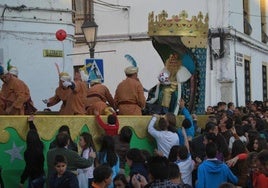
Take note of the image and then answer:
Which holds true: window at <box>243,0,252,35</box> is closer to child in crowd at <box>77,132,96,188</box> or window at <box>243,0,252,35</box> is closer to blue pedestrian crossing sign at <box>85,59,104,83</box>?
blue pedestrian crossing sign at <box>85,59,104,83</box>

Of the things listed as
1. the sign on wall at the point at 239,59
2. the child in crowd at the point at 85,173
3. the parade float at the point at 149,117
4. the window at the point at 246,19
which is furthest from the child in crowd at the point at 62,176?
the window at the point at 246,19

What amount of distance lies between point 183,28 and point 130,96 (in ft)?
9.20

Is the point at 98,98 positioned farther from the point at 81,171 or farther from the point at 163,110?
the point at 81,171

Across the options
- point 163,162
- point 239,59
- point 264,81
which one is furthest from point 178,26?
point 264,81

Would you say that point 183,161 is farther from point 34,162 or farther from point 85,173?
point 34,162

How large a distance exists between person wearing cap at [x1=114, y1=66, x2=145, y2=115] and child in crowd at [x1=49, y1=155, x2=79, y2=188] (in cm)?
506

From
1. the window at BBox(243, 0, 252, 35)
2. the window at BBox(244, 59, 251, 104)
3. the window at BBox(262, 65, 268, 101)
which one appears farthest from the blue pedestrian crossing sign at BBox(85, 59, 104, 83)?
the window at BBox(262, 65, 268, 101)

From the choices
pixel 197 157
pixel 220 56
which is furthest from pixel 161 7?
pixel 197 157

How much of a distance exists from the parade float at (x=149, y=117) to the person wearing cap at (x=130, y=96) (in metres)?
0.50

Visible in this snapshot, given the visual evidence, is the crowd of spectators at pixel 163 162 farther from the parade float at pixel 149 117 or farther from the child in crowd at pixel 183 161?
the parade float at pixel 149 117

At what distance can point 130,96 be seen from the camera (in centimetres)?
1219

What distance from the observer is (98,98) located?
40.4 feet

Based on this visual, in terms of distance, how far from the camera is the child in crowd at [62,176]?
23.4 ft

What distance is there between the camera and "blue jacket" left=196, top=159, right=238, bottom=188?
7.89 m
